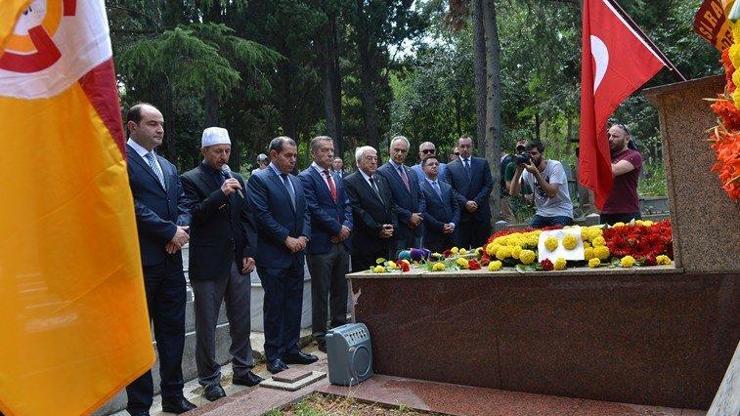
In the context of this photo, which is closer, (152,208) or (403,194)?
(152,208)

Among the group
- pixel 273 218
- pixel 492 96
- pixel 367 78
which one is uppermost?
pixel 367 78

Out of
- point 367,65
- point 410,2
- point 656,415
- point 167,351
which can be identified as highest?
point 410,2

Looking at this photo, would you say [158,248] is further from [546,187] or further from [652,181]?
[652,181]

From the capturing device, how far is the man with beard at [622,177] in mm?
5414

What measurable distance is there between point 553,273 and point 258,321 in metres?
3.91

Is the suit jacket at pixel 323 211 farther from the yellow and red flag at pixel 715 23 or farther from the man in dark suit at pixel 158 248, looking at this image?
the yellow and red flag at pixel 715 23

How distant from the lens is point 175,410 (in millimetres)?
4535

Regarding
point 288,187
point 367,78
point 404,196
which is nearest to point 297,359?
point 288,187

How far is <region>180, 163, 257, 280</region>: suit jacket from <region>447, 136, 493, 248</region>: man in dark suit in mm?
3529

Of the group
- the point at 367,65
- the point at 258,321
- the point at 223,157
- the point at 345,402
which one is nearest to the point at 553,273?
the point at 345,402

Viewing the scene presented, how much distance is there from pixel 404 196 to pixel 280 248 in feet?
6.42

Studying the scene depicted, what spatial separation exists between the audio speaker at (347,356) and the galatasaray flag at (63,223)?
2.59 m

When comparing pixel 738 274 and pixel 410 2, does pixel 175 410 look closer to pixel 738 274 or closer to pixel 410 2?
pixel 738 274

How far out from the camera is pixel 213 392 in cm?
482
